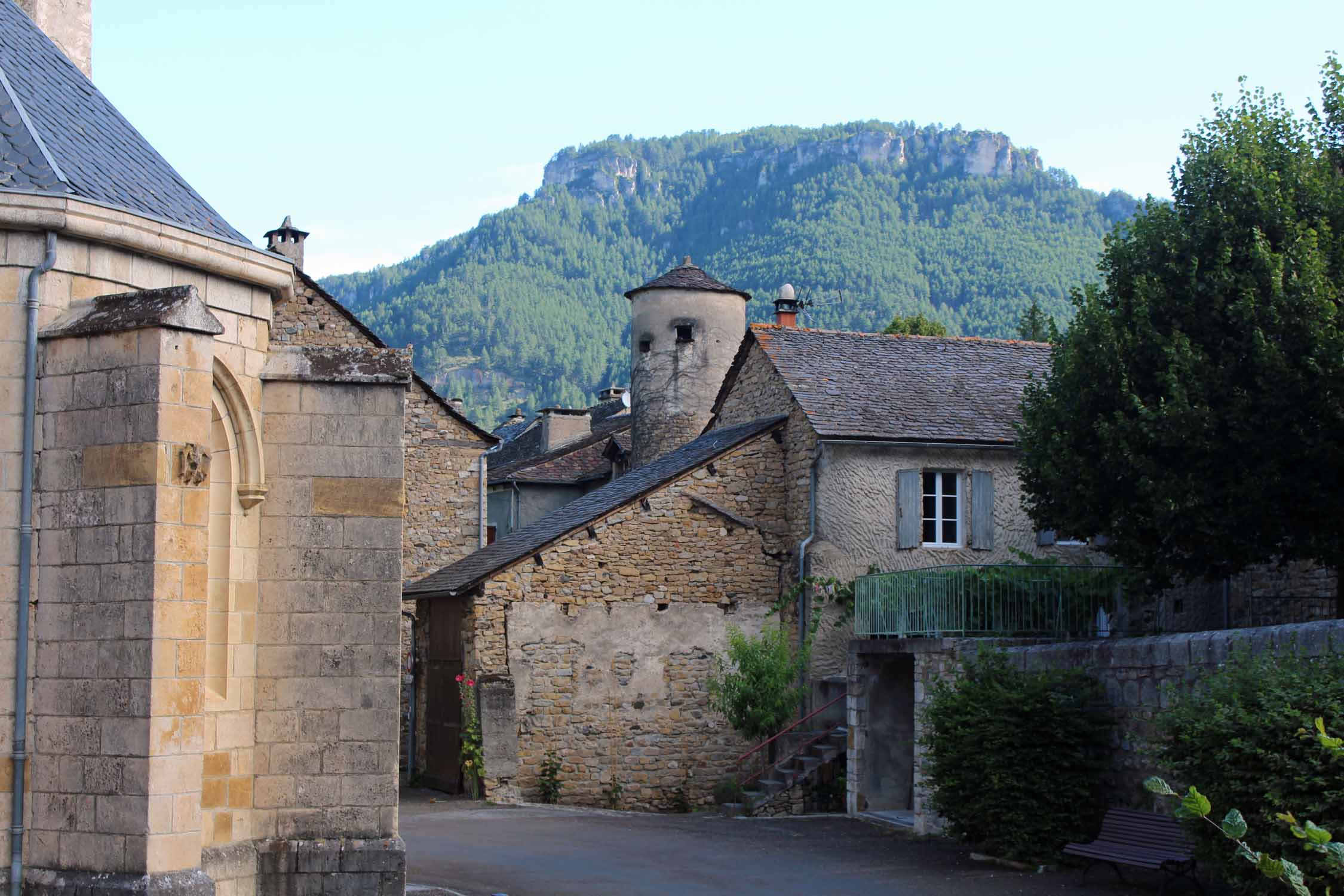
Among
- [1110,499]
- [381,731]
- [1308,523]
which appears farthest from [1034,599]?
[381,731]

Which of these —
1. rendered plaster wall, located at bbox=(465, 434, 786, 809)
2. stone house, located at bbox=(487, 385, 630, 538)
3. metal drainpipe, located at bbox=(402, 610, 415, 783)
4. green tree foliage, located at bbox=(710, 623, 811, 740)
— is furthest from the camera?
stone house, located at bbox=(487, 385, 630, 538)

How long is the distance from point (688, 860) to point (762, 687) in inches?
229

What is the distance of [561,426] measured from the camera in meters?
39.7

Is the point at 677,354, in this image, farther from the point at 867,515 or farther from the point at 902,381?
the point at 867,515

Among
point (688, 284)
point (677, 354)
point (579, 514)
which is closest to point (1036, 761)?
point (579, 514)

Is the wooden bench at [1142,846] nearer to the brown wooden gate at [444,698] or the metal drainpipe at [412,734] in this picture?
the brown wooden gate at [444,698]

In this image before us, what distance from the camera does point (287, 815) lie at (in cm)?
1035

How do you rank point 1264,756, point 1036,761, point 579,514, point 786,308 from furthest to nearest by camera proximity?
point 786,308
point 579,514
point 1036,761
point 1264,756

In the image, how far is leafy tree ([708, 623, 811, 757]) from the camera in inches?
830

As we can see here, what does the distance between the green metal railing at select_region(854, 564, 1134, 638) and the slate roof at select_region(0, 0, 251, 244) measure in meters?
10.0

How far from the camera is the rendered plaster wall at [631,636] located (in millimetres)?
21344

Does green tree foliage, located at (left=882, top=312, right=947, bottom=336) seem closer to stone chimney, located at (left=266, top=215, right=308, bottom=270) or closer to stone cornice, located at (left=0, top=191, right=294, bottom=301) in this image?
stone chimney, located at (left=266, top=215, right=308, bottom=270)

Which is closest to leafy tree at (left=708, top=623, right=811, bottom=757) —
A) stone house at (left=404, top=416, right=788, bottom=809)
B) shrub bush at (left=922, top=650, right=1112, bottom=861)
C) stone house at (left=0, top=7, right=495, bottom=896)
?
stone house at (left=404, top=416, right=788, bottom=809)

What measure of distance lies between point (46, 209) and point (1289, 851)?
859 centimetres
